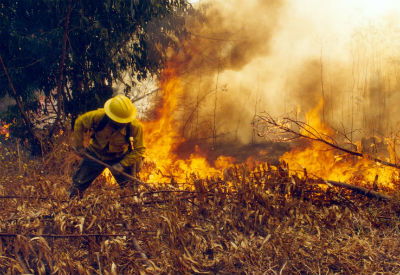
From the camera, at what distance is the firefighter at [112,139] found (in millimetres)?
4449

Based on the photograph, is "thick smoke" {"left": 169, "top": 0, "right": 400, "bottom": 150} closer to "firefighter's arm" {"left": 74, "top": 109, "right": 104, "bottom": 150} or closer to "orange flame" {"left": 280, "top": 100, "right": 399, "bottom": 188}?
"orange flame" {"left": 280, "top": 100, "right": 399, "bottom": 188}

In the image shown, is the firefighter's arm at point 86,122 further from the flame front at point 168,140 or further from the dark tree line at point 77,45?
the flame front at point 168,140

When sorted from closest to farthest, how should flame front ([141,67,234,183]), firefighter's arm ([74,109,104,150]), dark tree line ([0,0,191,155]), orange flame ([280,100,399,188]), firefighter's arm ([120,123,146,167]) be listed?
firefighter's arm ([74,109,104,150]), firefighter's arm ([120,123,146,167]), orange flame ([280,100,399,188]), dark tree line ([0,0,191,155]), flame front ([141,67,234,183])

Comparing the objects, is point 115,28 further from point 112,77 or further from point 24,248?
point 24,248

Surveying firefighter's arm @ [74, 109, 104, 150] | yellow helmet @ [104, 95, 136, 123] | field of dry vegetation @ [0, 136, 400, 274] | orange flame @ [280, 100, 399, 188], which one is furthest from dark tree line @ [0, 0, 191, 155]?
orange flame @ [280, 100, 399, 188]

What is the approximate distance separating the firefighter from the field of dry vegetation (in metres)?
0.67

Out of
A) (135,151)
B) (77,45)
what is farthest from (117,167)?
(77,45)

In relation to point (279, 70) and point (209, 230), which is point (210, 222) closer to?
point (209, 230)

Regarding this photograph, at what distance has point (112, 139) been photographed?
4715 mm

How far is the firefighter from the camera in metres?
4.45

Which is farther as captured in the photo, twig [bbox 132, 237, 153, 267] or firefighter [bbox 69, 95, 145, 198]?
firefighter [bbox 69, 95, 145, 198]

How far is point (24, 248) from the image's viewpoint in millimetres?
3033

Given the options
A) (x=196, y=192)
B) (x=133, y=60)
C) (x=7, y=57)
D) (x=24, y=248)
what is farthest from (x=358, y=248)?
(x=7, y=57)

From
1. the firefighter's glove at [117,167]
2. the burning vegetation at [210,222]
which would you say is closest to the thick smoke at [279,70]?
the burning vegetation at [210,222]
